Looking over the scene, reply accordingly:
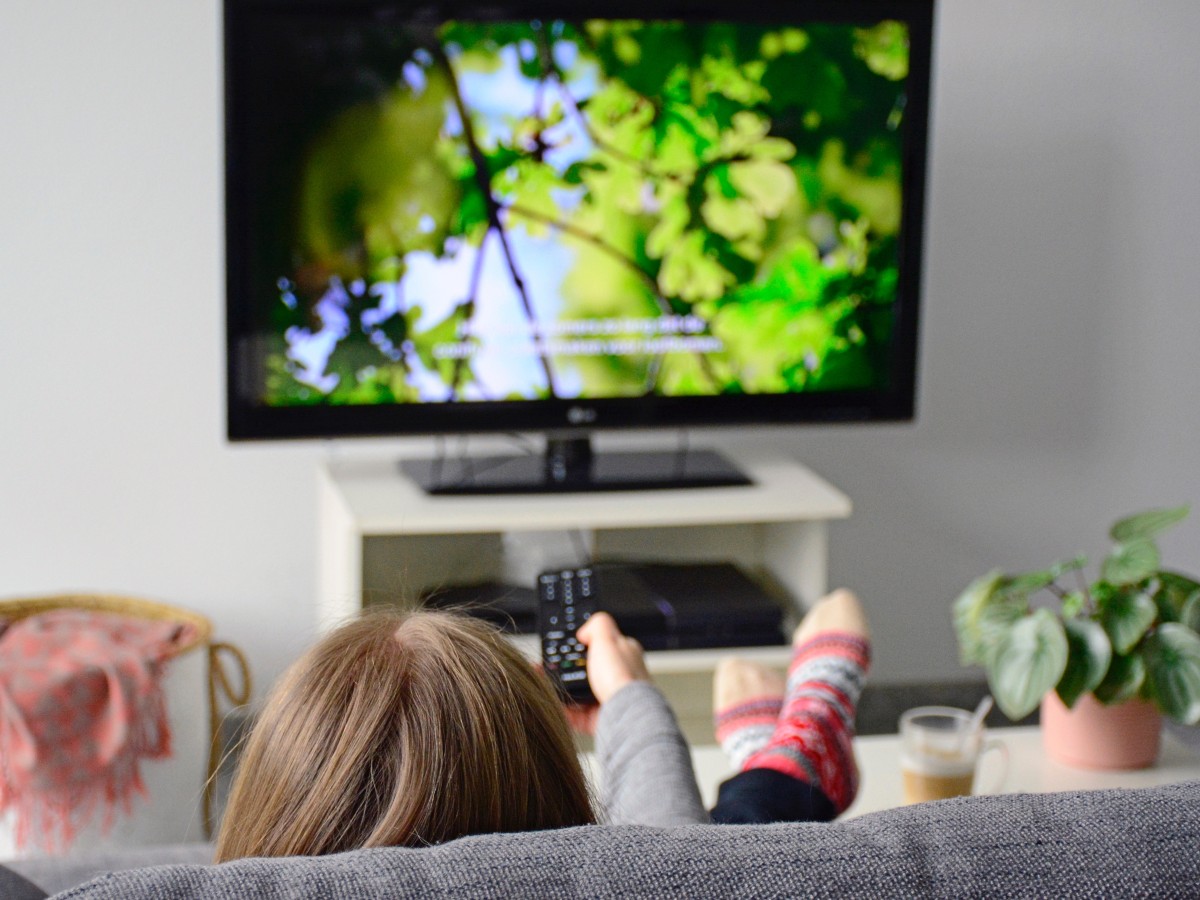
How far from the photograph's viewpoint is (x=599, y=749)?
4.45ft

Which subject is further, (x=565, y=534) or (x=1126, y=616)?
(x=565, y=534)

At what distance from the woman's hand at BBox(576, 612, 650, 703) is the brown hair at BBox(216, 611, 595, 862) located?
1.84 ft

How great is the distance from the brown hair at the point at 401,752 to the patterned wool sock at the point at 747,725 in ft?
2.63

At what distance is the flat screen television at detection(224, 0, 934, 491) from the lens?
2.24m

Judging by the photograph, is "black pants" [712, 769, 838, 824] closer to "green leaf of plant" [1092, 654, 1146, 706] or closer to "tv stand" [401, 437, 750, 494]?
"green leaf of plant" [1092, 654, 1146, 706]

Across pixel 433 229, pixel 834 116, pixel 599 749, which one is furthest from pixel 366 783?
pixel 834 116

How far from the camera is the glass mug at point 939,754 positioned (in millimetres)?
1520

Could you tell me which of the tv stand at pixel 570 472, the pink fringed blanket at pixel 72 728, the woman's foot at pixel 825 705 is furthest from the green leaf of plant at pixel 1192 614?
the pink fringed blanket at pixel 72 728

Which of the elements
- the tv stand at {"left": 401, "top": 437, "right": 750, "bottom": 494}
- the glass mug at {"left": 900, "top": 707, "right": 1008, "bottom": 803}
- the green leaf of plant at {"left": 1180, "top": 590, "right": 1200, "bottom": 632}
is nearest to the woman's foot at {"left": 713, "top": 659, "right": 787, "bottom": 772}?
the glass mug at {"left": 900, "top": 707, "right": 1008, "bottom": 803}

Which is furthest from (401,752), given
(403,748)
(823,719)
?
(823,719)

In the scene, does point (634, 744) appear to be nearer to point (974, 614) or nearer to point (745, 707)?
point (745, 707)

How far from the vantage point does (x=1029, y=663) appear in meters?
1.64

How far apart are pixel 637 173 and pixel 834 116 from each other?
1.15ft

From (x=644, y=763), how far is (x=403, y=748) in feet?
1.74
